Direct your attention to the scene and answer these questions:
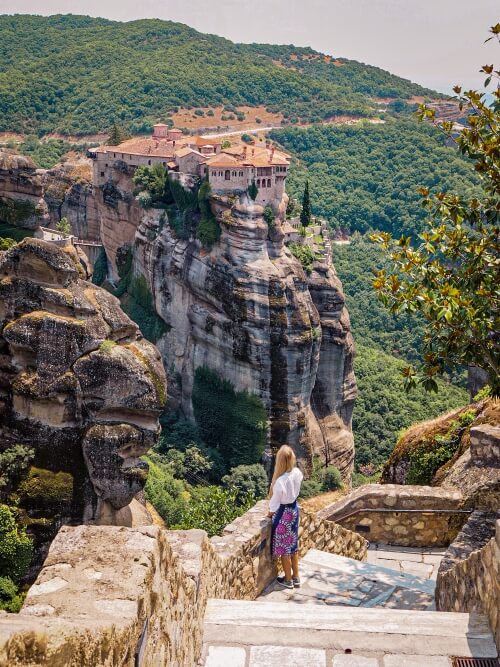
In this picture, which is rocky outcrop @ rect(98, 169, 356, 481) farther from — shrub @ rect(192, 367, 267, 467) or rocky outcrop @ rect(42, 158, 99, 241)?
rocky outcrop @ rect(42, 158, 99, 241)

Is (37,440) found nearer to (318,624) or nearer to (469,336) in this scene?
(469,336)

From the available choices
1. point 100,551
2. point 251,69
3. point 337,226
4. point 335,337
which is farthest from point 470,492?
point 251,69

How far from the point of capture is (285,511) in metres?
8.11

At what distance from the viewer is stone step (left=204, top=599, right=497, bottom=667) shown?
5340 mm

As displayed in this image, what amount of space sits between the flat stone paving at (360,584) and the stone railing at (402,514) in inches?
19.7

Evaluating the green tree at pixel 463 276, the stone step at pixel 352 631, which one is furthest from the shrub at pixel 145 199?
the stone step at pixel 352 631

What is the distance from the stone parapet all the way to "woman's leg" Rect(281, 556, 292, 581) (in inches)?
115

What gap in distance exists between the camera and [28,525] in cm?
1922

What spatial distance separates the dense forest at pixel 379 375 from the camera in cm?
5259

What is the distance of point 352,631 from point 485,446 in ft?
15.8

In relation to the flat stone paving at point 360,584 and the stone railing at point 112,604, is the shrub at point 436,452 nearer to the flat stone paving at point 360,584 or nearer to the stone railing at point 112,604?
the flat stone paving at point 360,584

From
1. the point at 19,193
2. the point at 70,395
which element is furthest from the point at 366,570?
the point at 19,193

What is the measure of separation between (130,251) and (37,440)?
33.9m

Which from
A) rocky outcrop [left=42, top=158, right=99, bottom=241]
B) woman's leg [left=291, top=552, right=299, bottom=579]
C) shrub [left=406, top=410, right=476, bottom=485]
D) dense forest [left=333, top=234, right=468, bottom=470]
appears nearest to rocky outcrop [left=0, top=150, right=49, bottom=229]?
dense forest [left=333, top=234, right=468, bottom=470]
